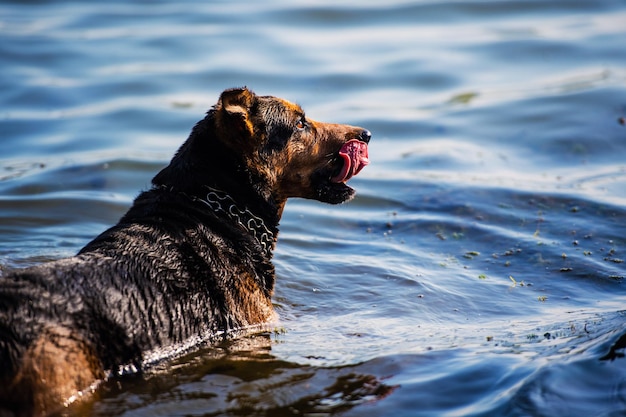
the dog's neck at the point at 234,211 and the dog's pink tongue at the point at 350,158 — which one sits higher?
the dog's pink tongue at the point at 350,158

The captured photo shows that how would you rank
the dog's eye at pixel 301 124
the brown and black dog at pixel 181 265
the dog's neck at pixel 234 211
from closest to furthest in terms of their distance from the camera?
the brown and black dog at pixel 181 265, the dog's neck at pixel 234 211, the dog's eye at pixel 301 124

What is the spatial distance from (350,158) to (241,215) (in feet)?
3.88

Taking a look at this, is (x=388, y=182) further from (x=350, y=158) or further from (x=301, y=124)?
(x=301, y=124)

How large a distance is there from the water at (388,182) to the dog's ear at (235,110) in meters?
1.84

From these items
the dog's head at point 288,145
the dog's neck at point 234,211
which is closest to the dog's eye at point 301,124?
the dog's head at point 288,145

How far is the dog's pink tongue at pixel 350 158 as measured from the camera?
315 inches

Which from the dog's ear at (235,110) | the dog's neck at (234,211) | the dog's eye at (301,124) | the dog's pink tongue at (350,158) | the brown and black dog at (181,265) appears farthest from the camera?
the dog's pink tongue at (350,158)

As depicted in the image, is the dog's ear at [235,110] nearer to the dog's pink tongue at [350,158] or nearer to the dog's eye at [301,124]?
the dog's eye at [301,124]

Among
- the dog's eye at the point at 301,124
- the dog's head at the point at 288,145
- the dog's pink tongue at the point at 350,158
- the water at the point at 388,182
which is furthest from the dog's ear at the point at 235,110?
the water at the point at 388,182

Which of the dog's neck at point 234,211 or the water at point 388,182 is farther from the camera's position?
the dog's neck at point 234,211

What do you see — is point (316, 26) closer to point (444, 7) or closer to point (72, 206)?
point (444, 7)

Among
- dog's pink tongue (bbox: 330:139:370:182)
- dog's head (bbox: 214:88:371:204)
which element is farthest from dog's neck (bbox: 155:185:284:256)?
dog's pink tongue (bbox: 330:139:370:182)

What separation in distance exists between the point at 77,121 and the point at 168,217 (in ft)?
25.6

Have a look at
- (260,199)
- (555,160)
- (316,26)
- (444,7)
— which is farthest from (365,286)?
(444,7)
